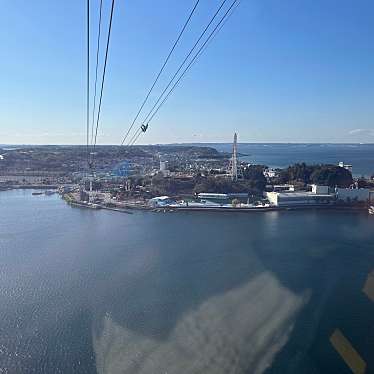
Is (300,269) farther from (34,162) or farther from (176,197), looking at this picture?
(34,162)

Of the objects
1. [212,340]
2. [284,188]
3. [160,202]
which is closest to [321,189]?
[284,188]

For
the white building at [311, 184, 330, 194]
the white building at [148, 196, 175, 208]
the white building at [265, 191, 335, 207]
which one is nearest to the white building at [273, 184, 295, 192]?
the white building at [311, 184, 330, 194]

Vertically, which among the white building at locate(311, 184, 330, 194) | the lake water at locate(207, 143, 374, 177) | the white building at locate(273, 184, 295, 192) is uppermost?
the white building at locate(311, 184, 330, 194)

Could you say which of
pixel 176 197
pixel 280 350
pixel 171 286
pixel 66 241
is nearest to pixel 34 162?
pixel 176 197

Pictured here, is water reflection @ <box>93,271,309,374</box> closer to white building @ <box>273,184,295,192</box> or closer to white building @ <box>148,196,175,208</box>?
white building @ <box>148,196,175,208</box>

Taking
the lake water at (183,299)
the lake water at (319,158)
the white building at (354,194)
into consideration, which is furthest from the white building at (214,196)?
the lake water at (319,158)

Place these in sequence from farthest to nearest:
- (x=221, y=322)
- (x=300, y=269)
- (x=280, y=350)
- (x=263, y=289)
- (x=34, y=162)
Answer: (x=34, y=162) < (x=300, y=269) < (x=263, y=289) < (x=221, y=322) < (x=280, y=350)

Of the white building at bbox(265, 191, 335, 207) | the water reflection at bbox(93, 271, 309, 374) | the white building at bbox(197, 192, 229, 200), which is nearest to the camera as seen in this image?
the water reflection at bbox(93, 271, 309, 374)

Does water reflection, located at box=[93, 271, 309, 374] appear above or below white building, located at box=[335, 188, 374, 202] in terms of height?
below
